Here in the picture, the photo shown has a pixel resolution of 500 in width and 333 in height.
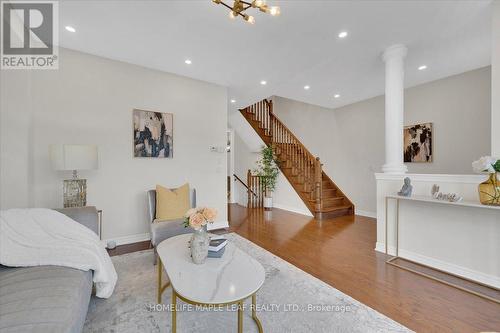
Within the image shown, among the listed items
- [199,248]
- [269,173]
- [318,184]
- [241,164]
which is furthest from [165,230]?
[241,164]

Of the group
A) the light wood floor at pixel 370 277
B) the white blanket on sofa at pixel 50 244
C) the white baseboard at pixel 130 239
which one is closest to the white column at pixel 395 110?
the light wood floor at pixel 370 277

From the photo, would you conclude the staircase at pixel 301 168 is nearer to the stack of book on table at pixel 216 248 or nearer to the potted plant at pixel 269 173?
the potted plant at pixel 269 173

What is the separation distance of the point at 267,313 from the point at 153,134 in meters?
3.02

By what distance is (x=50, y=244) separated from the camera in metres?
1.68

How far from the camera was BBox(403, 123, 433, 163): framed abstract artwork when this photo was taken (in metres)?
4.24

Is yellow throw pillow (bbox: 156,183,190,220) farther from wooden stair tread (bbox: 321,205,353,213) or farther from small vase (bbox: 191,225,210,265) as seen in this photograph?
wooden stair tread (bbox: 321,205,353,213)

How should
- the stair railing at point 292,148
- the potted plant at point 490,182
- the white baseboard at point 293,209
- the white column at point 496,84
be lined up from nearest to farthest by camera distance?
the potted plant at point 490,182, the white column at point 496,84, the stair railing at point 292,148, the white baseboard at point 293,209

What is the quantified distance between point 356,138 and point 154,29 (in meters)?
4.93

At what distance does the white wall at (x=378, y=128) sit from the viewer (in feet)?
12.2

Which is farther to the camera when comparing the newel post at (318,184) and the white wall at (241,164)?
the white wall at (241,164)

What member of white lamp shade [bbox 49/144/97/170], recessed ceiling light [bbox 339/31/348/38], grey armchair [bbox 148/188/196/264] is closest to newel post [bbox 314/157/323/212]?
recessed ceiling light [bbox 339/31/348/38]

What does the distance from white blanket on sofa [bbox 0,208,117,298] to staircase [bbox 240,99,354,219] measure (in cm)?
419

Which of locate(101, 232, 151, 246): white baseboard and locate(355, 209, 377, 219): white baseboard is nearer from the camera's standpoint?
locate(101, 232, 151, 246): white baseboard

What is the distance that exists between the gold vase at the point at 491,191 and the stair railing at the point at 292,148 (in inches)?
117
